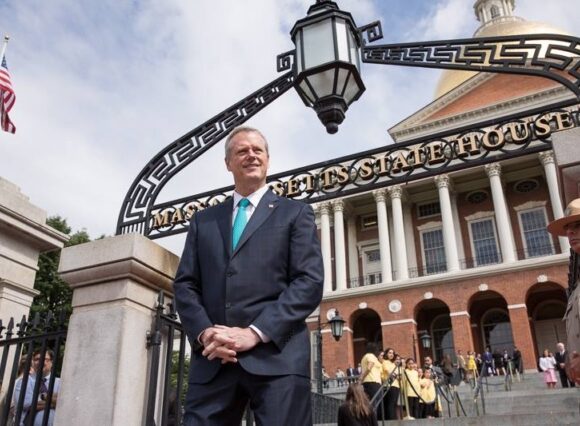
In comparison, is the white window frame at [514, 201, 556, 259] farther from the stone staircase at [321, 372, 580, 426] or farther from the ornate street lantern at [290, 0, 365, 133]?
the ornate street lantern at [290, 0, 365, 133]

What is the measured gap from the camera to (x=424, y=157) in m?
4.50

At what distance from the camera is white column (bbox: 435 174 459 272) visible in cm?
3866

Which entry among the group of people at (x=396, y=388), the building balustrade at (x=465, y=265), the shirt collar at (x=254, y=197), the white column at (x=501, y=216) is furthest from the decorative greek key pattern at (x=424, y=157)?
the building balustrade at (x=465, y=265)

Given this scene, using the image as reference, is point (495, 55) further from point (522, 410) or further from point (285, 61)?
point (522, 410)

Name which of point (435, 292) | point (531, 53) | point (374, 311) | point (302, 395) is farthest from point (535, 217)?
point (302, 395)

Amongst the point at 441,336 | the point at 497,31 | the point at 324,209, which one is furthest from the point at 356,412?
the point at 497,31

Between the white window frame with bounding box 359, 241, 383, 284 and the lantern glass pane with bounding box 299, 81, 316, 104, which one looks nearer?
the lantern glass pane with bounding box 299, 81, 316, 104

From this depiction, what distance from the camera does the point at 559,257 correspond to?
3478 cm

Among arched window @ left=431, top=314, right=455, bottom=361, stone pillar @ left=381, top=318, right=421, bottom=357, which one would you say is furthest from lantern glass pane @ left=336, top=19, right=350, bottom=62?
arched window @ left=431, top=314, right=455, bottom=361

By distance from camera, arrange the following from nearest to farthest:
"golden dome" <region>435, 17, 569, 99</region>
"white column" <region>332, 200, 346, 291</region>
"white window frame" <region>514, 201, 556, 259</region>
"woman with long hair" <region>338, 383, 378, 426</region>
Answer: "woman with long hair" <region>338, 383, 378, 426</region>, "white window frame" <region>514, 201, 556, 259</region>, "white column" <region>332, 200, 346, 291</region>, "golden dome" <region>435, 17, 569, 99</region>

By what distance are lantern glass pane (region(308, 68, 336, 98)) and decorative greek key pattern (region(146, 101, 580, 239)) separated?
1.87 feet

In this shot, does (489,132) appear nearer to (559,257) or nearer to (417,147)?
(417,147)

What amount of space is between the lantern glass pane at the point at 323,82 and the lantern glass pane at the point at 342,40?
0.14 meters

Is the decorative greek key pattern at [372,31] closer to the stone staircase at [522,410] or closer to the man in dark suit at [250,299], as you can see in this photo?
the man in dark suit at [250,299]
